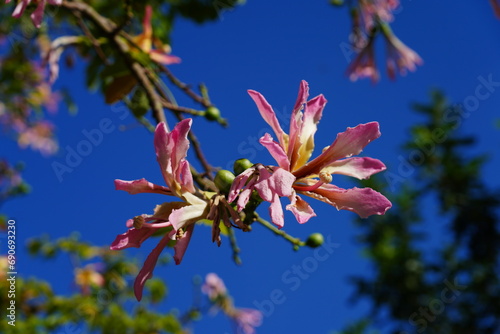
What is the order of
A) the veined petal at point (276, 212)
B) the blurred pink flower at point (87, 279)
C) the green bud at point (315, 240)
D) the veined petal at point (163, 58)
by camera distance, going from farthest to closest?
the blurred pink flower at point (87, 279) → the veined petal at point (163, 58) → the green bud at point (315, 240) → the veined petal at point (276, 212)

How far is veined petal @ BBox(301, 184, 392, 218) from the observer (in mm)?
768

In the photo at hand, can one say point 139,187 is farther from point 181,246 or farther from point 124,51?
point 124,51

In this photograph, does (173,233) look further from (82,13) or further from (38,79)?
(38,79)

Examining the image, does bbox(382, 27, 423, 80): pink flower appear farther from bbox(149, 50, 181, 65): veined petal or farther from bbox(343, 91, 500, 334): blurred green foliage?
bbox(343, 91, 500, 334): blurred green foliage

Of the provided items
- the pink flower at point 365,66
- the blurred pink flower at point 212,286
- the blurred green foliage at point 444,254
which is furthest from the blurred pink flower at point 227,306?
the blurred green foliage at point 444,254

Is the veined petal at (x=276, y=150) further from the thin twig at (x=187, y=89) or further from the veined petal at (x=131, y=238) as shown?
the thin twig at (x=187, y=89)

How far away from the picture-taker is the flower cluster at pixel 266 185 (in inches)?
29.2

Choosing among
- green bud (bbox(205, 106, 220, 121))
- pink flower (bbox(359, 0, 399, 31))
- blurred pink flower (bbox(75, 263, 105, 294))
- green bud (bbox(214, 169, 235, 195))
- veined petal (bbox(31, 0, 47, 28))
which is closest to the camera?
green bud (bbox(214, 169, 235, 195))

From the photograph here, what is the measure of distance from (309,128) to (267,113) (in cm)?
9

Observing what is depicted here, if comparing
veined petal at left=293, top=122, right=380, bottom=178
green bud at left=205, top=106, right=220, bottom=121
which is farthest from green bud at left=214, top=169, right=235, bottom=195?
green bud at left=205, top=106, right=220, bottom=121

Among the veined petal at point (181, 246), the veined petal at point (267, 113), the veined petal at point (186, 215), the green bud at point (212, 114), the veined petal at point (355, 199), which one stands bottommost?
the veined petal at point (355, 199)

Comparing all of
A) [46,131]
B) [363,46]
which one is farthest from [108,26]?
[46,131]

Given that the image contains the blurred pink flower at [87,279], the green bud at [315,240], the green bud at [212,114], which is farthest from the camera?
the blurred pink flower at [87,279]

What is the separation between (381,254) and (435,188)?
2239 millimetres
